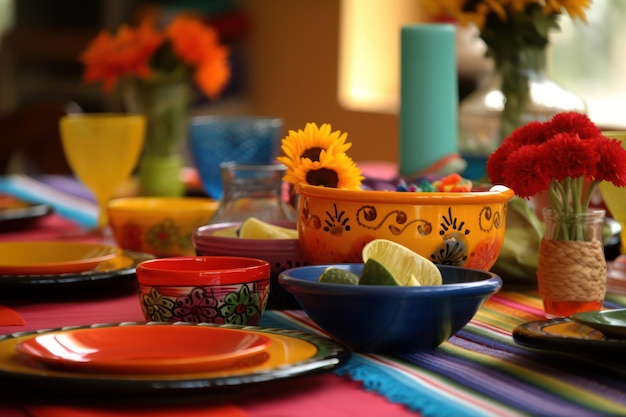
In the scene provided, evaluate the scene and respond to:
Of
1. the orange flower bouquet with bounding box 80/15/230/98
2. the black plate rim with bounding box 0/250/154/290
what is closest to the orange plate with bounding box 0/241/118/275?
the black plate rim with bounding box 0/250/154/290

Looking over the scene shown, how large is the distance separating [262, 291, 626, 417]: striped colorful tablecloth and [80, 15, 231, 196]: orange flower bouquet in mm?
1098

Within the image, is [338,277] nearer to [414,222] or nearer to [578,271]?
[414,222]

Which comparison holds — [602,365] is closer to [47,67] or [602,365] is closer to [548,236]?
[548,236]

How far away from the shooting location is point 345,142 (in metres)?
0.90

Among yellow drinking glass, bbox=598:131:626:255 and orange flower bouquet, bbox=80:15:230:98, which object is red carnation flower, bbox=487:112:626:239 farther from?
orange flower bouquet, bbox=80:15:230:98

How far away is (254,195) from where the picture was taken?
3.67 ft

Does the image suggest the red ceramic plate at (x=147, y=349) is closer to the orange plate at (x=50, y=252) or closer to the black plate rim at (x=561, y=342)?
the black plate rim at (x=561, y=342)

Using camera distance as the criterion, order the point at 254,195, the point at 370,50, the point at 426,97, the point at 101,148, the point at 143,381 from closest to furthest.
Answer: the point at 143,381, the point at 254,195, the point at 426,97, the point at 101,148, the point at 370,50

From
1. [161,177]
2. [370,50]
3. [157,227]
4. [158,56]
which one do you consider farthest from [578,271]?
[370,50]

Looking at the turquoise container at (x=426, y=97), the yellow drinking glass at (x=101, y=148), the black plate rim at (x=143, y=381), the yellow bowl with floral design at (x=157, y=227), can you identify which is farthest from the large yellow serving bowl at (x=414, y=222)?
the yellow drinking glass at (x=101, y=148)

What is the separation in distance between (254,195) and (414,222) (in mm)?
310

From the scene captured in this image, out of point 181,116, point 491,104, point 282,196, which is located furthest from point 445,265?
point 181,116

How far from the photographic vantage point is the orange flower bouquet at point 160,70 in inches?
72.1

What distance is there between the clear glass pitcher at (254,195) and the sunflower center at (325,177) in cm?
20
